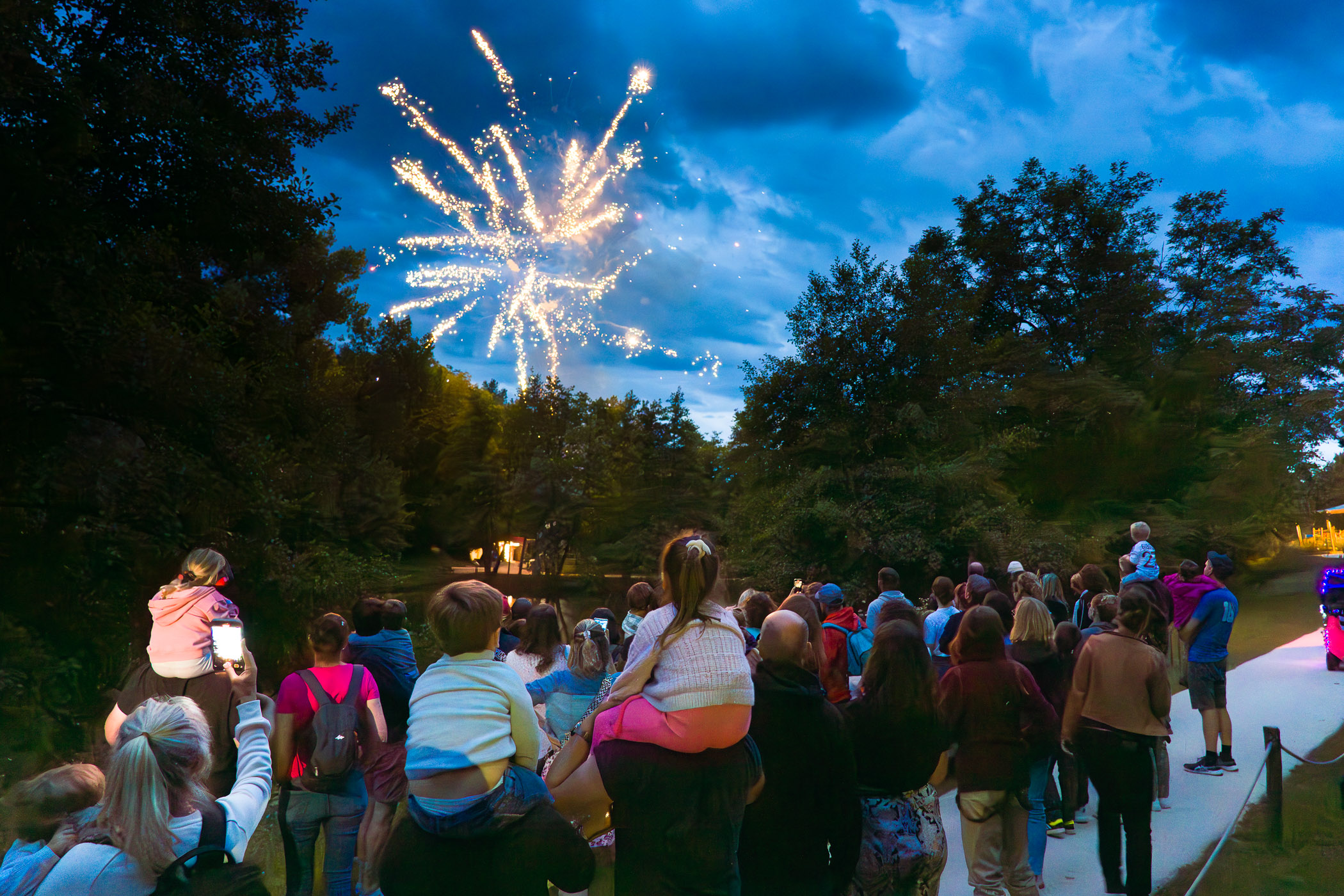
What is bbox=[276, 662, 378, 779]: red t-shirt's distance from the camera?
396 cm

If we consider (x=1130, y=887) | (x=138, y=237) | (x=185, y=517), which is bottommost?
(x=1130, y=887)

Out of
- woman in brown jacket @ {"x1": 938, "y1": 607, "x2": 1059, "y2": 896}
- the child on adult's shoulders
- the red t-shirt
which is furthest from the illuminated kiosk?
the red t-shirt

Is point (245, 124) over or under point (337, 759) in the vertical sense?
over

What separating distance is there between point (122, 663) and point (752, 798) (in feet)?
38.5

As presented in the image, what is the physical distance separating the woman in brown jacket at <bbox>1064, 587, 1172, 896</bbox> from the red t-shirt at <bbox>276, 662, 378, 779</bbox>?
3.88 meters

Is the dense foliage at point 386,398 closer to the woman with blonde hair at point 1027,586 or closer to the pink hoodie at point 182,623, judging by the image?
the pink hoodie at point 182,623

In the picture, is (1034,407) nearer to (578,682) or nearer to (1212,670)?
(1212,670)

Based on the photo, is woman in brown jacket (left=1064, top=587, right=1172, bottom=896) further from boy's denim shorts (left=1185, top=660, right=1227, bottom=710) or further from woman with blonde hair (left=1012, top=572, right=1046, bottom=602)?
boy's denim shorts (left=1185, top=660, right=1227, bottom=710)

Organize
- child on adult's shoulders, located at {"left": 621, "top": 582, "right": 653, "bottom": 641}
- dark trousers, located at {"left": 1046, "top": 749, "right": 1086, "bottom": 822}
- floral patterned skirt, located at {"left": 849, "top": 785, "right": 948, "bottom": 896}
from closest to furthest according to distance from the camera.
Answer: floral patterned skirt, located at {"left": 849, "top": 785, "right": 948, "bottom": 896}
child on adult's shoulders, located at {"left": 621, "top": 582, "right": 653, "bottom": 641}
dark trousers, located at {"left": 1046, "top": 749, "right": 1086, "bottom": 822}

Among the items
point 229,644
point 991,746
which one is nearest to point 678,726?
point 229,644

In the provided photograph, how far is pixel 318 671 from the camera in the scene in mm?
4055

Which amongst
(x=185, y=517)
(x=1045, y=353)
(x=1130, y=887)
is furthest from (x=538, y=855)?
→ (x=1045, y=353)

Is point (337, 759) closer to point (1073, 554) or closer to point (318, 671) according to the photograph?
point (318, 671)

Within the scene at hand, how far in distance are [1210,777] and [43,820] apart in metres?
8.34
